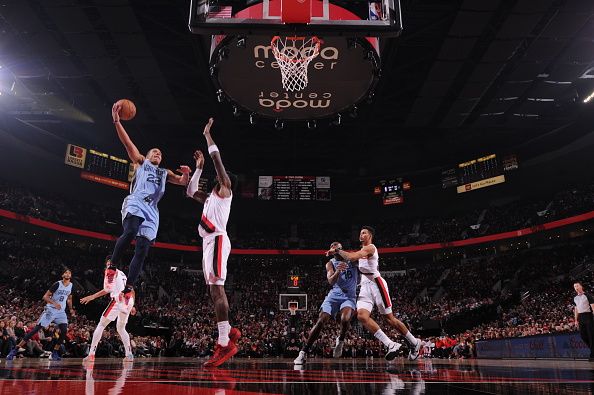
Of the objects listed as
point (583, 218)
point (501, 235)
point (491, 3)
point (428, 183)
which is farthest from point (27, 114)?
point (583, 218)

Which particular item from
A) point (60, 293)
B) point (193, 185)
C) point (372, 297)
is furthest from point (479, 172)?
point (193, 185)

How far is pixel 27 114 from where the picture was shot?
21.9 metres

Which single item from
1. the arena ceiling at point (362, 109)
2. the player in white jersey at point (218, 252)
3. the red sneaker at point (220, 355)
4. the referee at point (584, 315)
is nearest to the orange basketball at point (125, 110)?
the player in white jersey at point (218, 252)

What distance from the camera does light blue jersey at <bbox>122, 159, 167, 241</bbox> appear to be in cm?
456

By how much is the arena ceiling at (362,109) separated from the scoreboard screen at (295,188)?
1574 millimetres

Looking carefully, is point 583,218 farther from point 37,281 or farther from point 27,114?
point 27,114

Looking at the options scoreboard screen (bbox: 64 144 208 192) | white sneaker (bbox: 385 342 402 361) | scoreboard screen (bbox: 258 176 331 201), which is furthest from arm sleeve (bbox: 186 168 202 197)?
scoreboard screen (bbox: 258 176 331 201)

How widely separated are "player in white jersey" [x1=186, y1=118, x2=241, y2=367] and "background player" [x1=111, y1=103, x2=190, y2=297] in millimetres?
447

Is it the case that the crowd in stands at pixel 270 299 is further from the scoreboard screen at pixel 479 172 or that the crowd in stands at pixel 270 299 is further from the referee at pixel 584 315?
the referee at pixel 584 315


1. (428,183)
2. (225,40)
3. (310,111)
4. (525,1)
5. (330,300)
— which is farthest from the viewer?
(428,183)

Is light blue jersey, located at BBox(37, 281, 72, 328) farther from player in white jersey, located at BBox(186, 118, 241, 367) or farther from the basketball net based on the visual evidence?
the basketball net

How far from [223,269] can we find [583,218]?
2430cm

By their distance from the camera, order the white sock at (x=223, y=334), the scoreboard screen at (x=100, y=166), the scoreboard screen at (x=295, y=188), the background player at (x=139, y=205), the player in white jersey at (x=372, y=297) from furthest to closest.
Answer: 1. the scoreboard screen at (x=295, y=188)
2. the scoreboard screen at (x=100, y=166)
3. the player in white jersey at (x=372, y=297)
4. the white sock at (x=223, y=334)
5. the background player at (x=139, y=205)

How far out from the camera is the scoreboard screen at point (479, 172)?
984 inches
